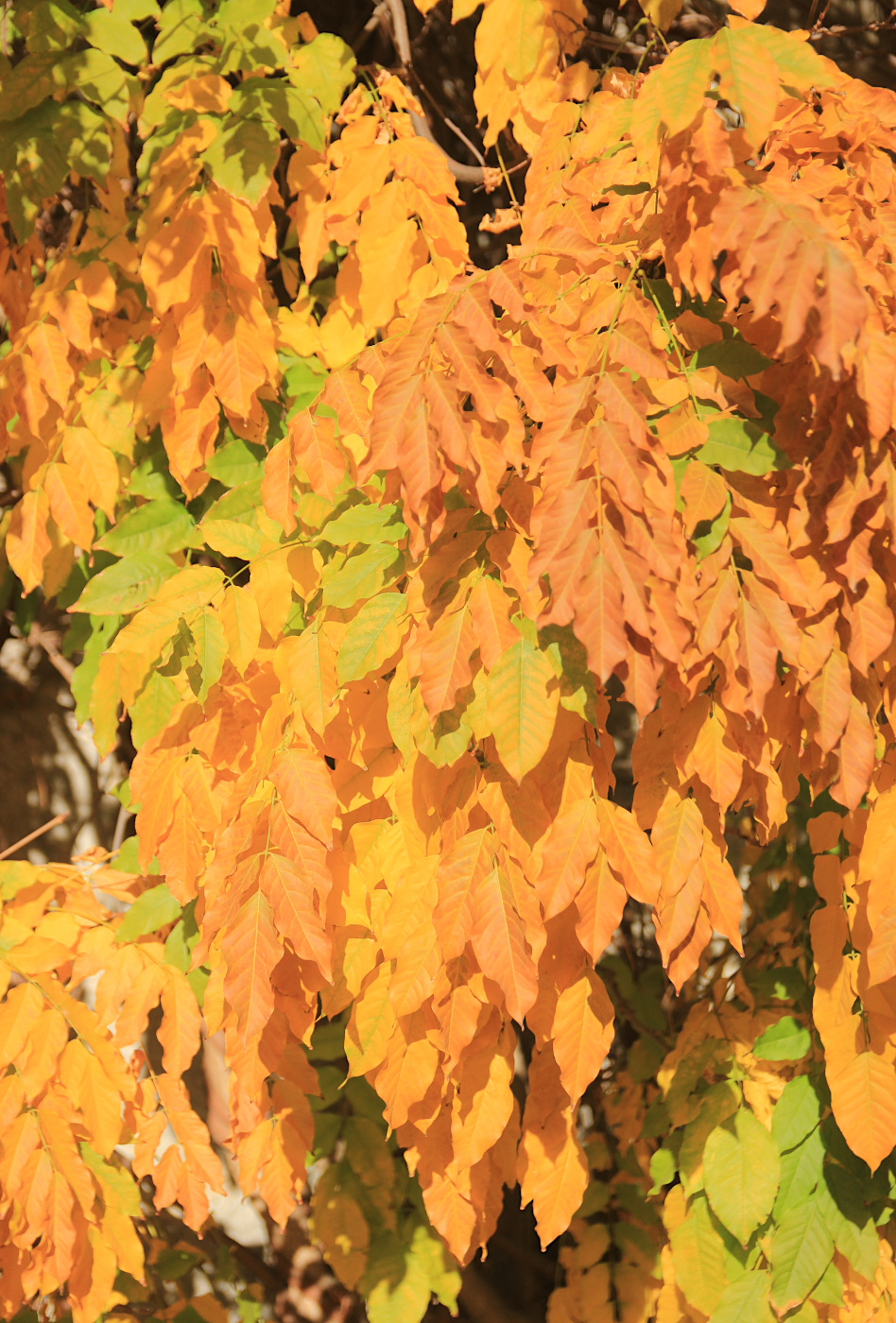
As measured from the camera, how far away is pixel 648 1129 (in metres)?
1.85

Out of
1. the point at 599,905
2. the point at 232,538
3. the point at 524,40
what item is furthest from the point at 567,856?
the point at 524,40

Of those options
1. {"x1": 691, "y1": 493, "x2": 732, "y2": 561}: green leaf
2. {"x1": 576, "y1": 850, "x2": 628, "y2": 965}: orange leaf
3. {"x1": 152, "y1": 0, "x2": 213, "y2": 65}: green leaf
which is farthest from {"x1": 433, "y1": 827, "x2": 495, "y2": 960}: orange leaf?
{"x1": 152, "y1": 0, "x2": 213, "y2": 65}: green leaf

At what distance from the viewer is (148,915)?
189 centimetres

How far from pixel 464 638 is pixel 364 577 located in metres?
0.24

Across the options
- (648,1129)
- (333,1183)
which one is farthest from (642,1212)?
(333,1183)

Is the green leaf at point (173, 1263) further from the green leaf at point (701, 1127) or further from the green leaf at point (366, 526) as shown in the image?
the green leaf at point (366, 526)

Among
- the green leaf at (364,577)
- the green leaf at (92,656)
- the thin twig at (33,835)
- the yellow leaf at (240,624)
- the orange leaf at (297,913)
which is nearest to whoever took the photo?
the orange leaf at (297,913)

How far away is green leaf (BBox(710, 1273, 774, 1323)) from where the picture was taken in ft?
5.38

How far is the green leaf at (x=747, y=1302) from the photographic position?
64.6 inches


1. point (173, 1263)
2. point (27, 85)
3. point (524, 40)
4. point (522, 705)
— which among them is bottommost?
point (173, 1263)

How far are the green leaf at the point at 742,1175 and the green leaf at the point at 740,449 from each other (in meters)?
1.10

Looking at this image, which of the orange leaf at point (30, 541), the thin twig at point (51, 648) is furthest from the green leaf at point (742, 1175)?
the thin twig at point (51, 648)

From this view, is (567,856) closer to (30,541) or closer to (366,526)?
(366,526)

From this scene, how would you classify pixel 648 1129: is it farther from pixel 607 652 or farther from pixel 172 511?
pixel 172 511
